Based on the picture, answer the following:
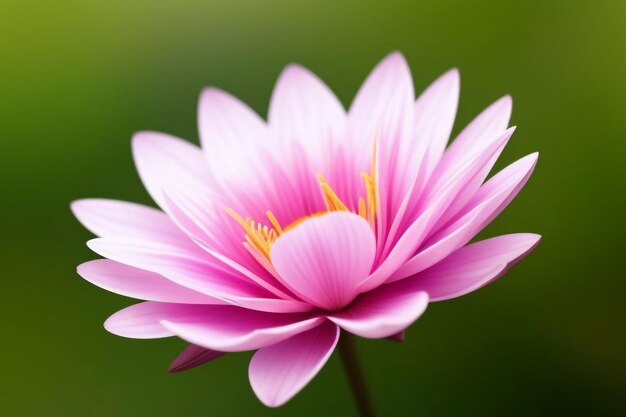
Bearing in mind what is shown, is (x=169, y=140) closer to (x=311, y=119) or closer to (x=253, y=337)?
(x=311, y=119)

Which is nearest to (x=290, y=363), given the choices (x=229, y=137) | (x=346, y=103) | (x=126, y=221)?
(x=126, y=221)

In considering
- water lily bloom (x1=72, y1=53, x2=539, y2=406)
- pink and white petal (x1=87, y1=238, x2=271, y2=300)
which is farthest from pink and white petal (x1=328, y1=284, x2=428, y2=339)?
pink and white petal (x1=87, y1=238, x2=271, y2=300)

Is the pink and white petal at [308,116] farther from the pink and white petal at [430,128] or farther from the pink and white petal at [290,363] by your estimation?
the pink and white petal at [290,363]

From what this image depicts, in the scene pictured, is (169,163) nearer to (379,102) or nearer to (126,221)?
(126,221)

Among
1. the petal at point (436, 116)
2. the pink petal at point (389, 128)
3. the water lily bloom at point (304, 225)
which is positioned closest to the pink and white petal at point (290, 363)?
the water lily bloom at point (304, 225)

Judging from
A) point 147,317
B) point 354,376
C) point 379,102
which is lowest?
point 354,376

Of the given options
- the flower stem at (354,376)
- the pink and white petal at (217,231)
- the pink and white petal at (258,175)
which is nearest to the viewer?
the flower stem at (354,376)
